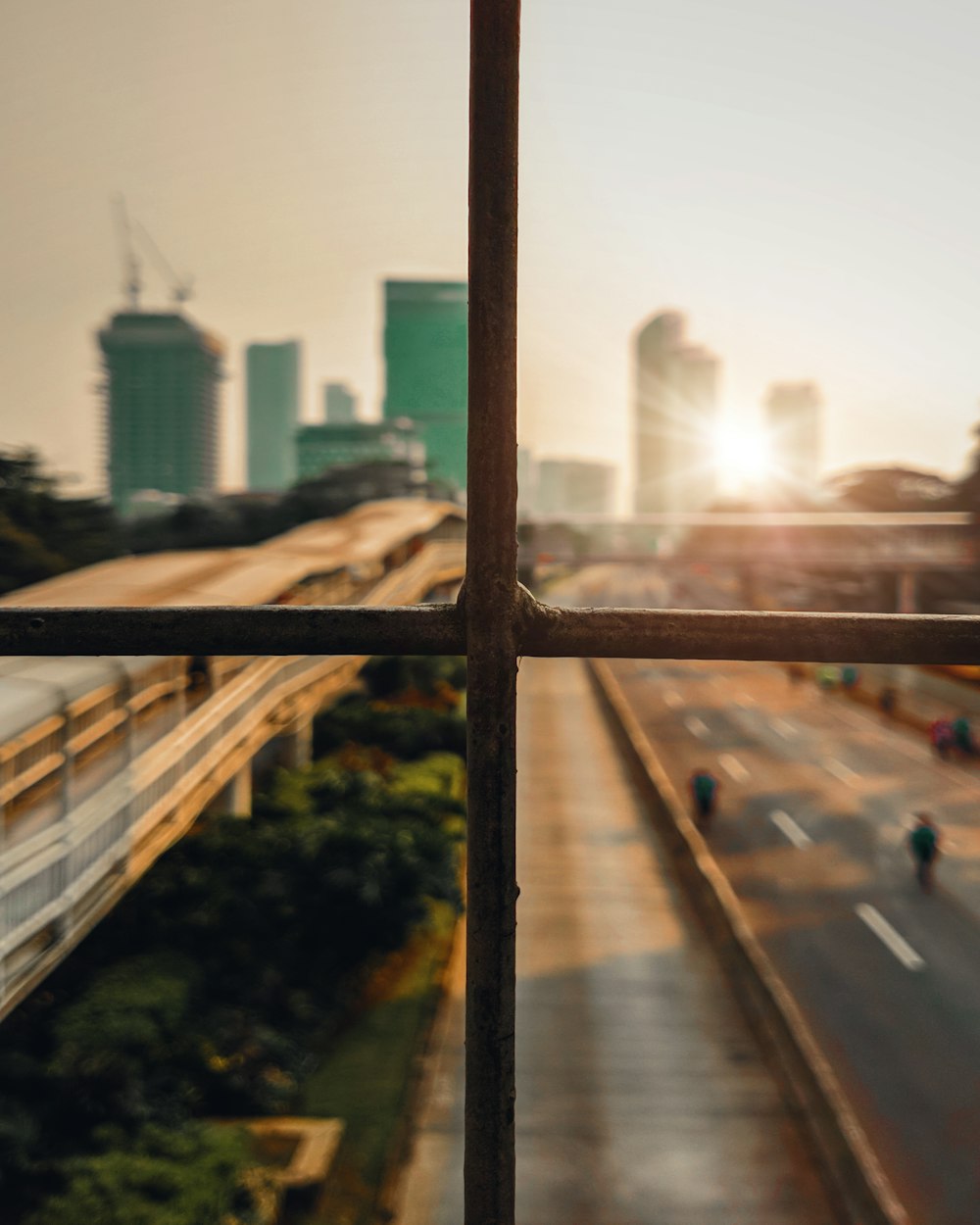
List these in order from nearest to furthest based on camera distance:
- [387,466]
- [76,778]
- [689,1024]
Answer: [76,778], [689,1024], [387,466]

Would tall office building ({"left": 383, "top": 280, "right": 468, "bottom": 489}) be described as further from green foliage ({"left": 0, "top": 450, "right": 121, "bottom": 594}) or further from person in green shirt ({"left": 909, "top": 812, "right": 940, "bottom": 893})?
person in green shirt ({"left": 909, "top": 812, "right": 940, "bottom": 893})

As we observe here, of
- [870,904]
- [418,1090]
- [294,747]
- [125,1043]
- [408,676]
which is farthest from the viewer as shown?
[408,676]

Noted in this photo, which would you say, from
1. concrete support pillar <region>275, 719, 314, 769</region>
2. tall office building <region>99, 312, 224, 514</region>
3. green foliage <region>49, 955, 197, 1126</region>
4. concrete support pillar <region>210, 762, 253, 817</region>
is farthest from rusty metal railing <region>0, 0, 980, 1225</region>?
concrete support pillar <region>275, 719, 314, 769</region>

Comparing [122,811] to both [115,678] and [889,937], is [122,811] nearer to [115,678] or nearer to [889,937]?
[115,678]

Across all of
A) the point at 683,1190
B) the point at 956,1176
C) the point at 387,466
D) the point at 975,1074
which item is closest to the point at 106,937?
the point at 683,1190

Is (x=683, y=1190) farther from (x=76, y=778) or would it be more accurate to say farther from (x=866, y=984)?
(x=76, y=778)

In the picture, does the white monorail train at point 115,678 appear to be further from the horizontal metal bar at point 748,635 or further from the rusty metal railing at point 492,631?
the horizontal metal bar at point 748,635

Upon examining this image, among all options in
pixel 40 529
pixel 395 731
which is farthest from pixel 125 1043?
pixel 395 731

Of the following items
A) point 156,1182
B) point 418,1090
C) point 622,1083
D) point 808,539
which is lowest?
point 622,1083
